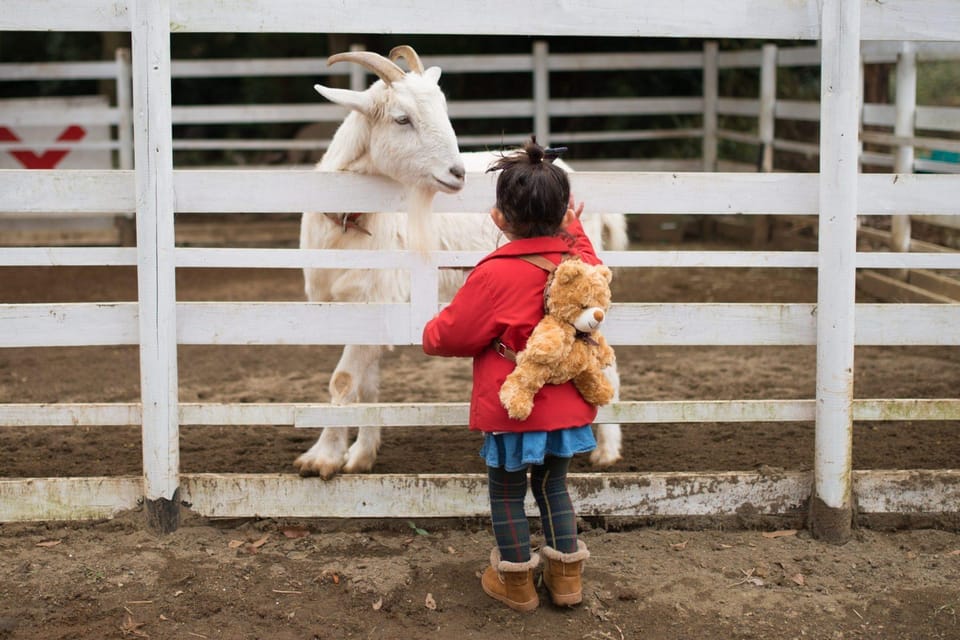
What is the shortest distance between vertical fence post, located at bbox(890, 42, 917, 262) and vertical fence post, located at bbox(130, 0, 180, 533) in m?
6.85

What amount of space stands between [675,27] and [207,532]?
2603 mm

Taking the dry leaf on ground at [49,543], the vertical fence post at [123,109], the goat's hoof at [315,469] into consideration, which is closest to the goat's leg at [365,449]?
the goat's hoof at [315,469]

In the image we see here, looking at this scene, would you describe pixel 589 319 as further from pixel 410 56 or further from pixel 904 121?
pixel 904 121

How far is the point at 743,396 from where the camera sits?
258 inches

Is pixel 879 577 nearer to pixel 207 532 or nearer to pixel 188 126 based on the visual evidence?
pixel 207 532

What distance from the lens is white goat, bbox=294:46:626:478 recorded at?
14.1ft

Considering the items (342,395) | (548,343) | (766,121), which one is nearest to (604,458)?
(342,395)

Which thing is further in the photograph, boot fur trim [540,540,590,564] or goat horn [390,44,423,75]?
goat horn [390,44,423,75]

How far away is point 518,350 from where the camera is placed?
353cm

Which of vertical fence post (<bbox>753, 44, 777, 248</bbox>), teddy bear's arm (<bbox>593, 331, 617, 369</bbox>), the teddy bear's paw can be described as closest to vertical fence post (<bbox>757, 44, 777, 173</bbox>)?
vertical fence post (<bbox>753, 44, 777, 248</bbox>)

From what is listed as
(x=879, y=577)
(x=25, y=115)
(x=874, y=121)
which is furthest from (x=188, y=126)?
(x=879, y=577)

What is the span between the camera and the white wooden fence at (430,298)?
Answer: 13.3 ft

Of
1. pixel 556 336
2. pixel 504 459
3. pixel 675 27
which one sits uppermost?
pixel 675 27

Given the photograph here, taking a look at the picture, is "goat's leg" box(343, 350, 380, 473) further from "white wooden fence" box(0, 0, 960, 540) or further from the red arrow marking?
the red arrow marking
